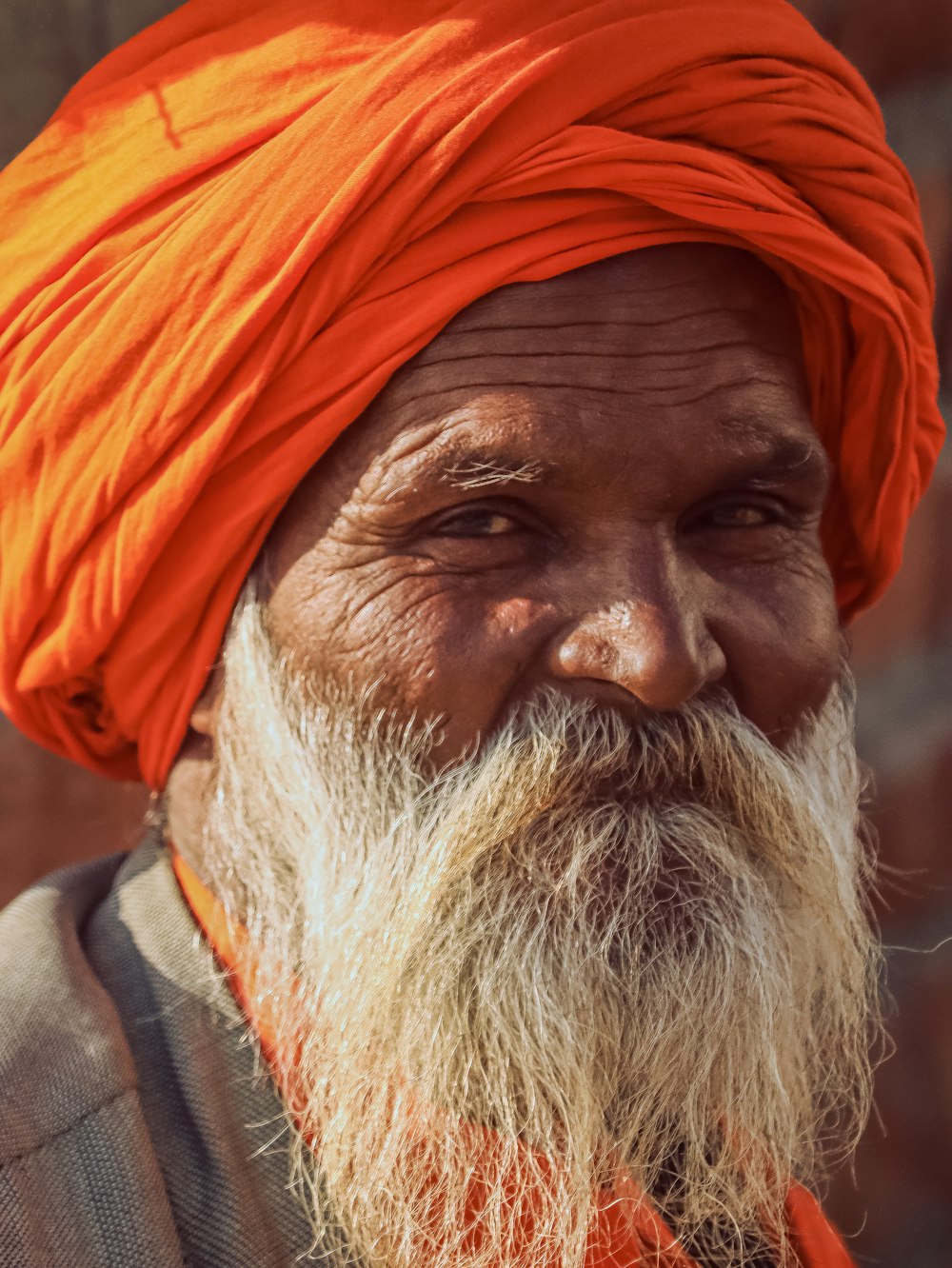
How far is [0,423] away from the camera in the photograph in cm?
163

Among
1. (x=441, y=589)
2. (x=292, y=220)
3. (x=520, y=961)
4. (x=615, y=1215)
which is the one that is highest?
(x=292, y=220)

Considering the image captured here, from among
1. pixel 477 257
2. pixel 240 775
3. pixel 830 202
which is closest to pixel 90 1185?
pixel 240 775

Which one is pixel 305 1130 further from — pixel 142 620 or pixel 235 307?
pixel 235 307

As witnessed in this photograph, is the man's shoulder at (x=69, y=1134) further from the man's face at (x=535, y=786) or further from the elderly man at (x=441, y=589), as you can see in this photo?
the man's face at (x=535, y=786)

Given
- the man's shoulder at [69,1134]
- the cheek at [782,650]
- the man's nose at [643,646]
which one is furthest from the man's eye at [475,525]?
the man's shoulder at [69,1134]

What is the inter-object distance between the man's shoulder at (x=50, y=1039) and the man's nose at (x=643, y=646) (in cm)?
68

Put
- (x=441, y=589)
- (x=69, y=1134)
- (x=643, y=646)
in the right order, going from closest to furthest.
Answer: (x=69, y=1134), (x=643, y=646), (x=441, y=589)

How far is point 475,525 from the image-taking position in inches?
62.6

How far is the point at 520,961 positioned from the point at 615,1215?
0.42 meters

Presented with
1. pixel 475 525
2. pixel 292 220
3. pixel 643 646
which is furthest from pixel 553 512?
pixel 292 220

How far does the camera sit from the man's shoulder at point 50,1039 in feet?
4.36

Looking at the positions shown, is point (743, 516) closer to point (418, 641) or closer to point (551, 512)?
point (551, 512)

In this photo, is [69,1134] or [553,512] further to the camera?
[553,512]

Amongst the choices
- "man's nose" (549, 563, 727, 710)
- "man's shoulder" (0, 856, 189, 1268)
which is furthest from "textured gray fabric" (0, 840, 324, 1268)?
"man's nose" (549, 563, 727, 710)
